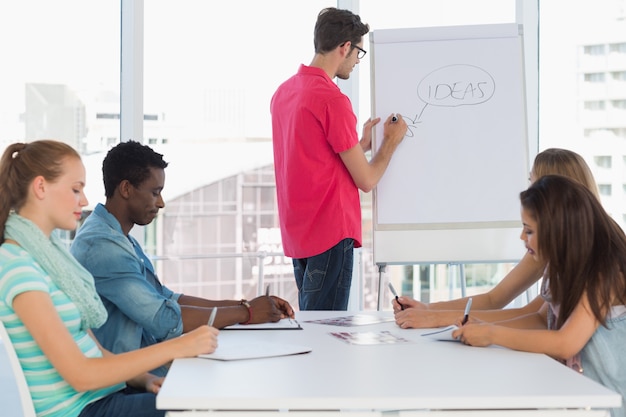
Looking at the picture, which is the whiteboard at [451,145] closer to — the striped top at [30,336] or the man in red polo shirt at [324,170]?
the man in red polo shirt at [324,170]

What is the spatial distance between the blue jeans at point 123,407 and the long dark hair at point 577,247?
99 cm

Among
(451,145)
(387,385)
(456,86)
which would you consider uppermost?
(456,86)

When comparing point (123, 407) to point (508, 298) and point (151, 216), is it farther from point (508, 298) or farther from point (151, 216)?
point (508, 298)

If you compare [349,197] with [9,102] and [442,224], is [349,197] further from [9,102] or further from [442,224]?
[9,102]

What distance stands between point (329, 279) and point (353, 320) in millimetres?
587

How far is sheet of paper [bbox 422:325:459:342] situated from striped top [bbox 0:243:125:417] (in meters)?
0.85

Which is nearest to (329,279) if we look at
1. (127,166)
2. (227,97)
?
(127,166)

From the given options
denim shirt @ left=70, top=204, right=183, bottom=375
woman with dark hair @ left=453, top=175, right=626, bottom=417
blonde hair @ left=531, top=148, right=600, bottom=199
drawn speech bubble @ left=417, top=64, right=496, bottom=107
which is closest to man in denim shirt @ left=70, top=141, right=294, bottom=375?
denim shirt @ left=70, top=204, right=183, bottom=375

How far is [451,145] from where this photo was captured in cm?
344

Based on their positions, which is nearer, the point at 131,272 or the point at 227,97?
the point at 131,272

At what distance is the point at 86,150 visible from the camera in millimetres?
4105

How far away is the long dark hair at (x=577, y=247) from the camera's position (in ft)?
6.35

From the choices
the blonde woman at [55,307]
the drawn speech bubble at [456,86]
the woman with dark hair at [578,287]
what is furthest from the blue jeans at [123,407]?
the drawn speech bubble at [456,86]

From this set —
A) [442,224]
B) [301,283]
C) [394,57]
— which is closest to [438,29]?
[394,57]
